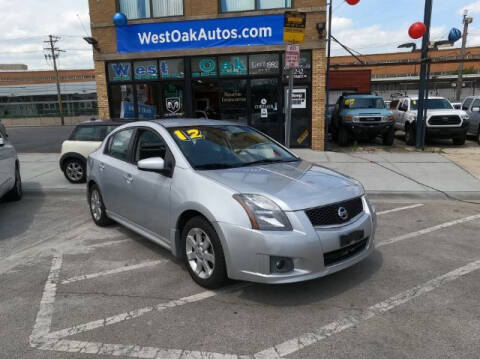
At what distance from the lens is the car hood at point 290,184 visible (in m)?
3.31

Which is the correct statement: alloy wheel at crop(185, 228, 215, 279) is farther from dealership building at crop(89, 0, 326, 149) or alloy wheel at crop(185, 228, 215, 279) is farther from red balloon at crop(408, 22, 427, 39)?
red balloon at crop(408, 22, 427, 39)

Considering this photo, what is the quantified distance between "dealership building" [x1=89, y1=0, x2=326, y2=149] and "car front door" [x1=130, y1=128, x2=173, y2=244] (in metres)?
8.38

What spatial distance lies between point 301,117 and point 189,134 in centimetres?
872

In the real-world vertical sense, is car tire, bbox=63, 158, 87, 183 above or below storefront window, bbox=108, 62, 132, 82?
below

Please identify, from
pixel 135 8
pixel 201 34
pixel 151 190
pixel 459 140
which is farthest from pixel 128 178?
pixel 459 140

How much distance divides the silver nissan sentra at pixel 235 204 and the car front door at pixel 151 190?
0.01m

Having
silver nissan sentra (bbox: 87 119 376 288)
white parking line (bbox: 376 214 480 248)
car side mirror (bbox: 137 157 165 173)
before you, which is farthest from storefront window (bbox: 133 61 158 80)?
white parking line (bbox: 376 214 480 248)

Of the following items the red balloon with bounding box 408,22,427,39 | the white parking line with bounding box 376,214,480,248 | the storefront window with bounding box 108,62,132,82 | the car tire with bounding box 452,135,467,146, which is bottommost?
the white parking line with bounding box 376,214,480,248

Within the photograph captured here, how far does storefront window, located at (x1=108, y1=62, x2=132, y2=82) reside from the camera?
1319cm

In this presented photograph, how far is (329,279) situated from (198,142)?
199cm

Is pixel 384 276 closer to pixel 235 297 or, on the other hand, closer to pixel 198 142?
pixel 235 297

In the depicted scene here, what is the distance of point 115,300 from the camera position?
3.56 meters

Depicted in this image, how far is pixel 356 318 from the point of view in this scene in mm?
3166

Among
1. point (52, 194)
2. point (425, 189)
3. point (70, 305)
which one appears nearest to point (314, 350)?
point (70, 305)
